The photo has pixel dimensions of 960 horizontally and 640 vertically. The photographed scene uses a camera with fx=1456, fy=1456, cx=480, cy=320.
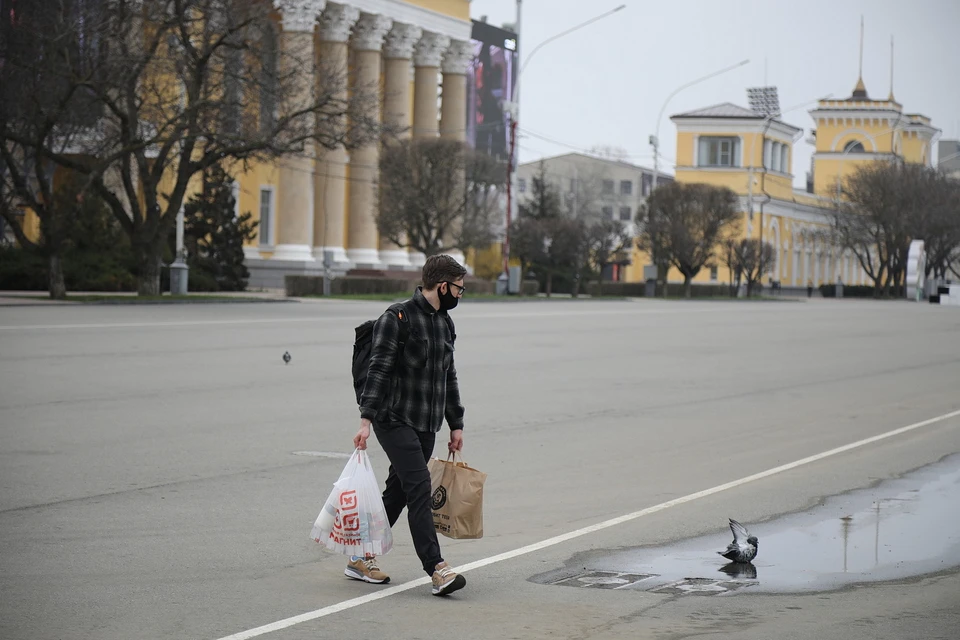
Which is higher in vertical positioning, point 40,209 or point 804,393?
point 40,209

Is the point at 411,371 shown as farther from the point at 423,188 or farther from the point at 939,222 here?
the point at 939,222

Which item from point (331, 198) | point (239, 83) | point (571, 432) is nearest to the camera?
point (571, 432)

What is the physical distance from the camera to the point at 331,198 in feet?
237

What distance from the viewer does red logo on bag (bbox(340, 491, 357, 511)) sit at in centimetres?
745

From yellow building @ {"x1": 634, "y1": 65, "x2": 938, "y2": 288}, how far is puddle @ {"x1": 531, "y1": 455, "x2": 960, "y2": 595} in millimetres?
97418

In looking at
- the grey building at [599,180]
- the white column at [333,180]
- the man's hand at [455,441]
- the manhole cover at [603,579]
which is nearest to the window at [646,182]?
the grey building at [599,180]

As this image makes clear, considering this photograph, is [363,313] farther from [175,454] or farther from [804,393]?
[175,454]

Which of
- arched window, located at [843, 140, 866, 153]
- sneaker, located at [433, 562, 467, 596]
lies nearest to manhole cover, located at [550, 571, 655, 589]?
sneaker, located at [433, 562, 467, 596]

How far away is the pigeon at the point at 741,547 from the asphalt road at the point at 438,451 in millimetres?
350

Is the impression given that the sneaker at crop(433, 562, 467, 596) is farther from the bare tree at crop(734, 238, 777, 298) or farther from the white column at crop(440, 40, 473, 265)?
the bare tree at crop(734, 238, 777, 298)

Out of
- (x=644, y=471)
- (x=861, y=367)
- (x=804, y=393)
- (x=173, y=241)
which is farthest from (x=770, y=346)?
(x=173, y=241)

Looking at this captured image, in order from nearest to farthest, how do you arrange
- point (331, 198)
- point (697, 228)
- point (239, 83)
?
1. point (239, 83)
2. point (331, 198)
3. point (697, 228)

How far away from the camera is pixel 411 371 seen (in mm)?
7453

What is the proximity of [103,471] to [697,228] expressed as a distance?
80.8 metres
